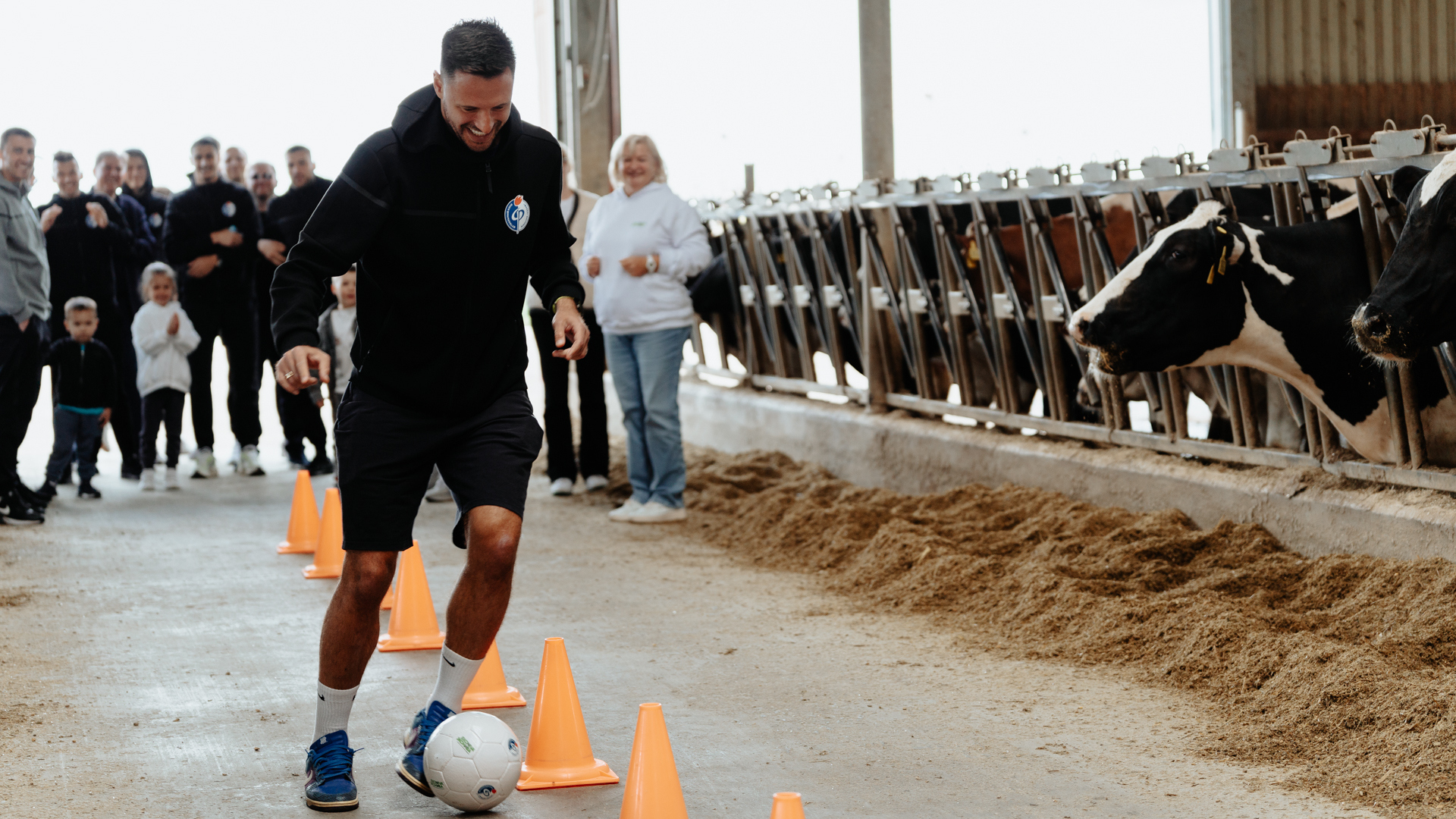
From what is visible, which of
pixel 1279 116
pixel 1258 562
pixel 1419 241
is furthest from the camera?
pixel 1279 116

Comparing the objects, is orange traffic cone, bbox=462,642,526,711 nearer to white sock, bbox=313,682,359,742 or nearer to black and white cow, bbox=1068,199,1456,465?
white sock, bbox=313,682,359,742

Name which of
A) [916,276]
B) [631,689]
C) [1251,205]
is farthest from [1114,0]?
[631,689]

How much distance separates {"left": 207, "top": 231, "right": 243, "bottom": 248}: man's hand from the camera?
914cm

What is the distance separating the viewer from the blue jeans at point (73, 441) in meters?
8.38

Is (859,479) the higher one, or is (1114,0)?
(1114,0)

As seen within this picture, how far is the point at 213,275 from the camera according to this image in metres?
9.30

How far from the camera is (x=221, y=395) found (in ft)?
54.0

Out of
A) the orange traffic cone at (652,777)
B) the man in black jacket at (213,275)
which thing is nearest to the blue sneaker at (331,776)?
the orange traffic cone at (652,777)

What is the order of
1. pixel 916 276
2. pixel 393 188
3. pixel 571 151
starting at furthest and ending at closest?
1. pixel 571 151
2. pixel 916 276
3. pixel 393 188

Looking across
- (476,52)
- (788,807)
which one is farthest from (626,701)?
(476,52)

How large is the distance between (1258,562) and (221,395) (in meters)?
13.7

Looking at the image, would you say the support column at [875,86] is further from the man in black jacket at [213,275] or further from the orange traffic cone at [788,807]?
the orange traffic cone at [788,807]

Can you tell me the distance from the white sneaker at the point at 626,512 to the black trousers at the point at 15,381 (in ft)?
10.2

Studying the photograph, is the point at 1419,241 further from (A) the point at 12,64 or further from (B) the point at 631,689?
(A) the point at 12,64
